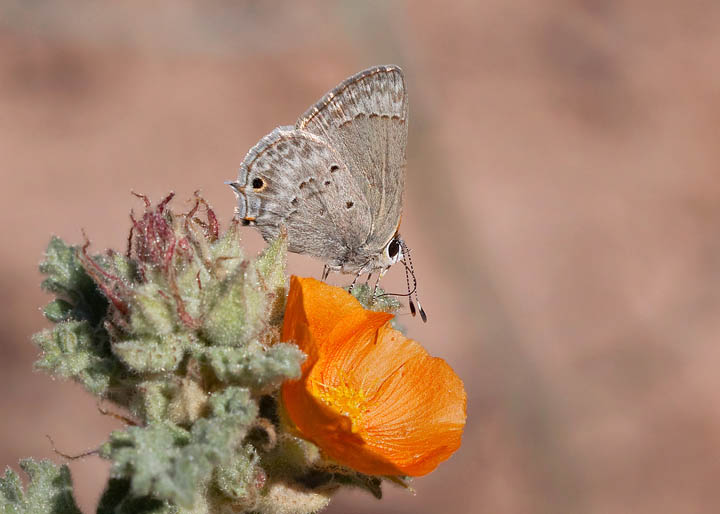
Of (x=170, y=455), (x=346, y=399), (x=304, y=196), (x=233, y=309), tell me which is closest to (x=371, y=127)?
(x=304, y=196)

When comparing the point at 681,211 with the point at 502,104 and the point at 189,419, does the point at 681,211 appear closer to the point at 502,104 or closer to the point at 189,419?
the point at 502,104

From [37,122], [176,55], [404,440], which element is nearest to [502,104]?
[176,55]

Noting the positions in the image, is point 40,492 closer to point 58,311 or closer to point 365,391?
point 58,311

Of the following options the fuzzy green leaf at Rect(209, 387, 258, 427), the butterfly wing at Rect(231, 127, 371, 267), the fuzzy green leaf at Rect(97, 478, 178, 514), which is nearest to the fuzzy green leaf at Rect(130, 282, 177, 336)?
the fuzzy green leaf at Rect(209, 387, 258, 427)

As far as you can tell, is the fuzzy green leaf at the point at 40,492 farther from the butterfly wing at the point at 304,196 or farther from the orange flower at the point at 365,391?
the butterfly wing at the point at 304,196

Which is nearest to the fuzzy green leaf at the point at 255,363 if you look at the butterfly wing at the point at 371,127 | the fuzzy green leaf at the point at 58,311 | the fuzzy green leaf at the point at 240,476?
the fuzzy green leaf at the point at 240,476

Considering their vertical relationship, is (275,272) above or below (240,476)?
above

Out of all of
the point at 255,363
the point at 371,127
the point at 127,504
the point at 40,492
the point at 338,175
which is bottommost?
the point at 40,492

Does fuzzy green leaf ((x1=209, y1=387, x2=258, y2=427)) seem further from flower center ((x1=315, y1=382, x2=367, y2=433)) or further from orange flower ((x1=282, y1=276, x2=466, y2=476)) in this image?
flower center ((x1=315, y1=382, x2=367, y2=433))
